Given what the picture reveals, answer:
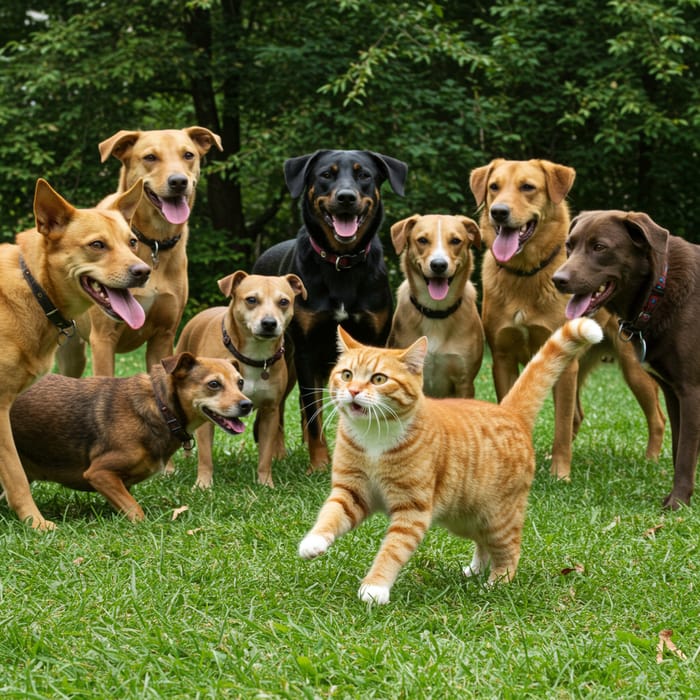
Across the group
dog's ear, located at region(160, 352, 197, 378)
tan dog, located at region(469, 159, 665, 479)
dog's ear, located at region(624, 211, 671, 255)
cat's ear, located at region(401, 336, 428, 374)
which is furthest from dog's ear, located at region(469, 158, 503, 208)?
cat's ear, located at region(401, 336, 428, 374)

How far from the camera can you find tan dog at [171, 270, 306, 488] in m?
6.88

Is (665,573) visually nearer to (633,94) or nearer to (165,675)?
(165,675)

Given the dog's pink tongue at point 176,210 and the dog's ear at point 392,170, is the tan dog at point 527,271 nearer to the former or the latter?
the dog's ear at point 392,170

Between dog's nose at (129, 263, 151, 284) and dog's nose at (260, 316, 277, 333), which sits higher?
dog's nose at (129, 263, 151, 284)

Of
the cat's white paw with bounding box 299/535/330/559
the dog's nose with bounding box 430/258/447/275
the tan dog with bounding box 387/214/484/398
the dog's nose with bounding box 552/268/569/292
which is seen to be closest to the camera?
the cat's white paw with bounding box 299/535/330/559

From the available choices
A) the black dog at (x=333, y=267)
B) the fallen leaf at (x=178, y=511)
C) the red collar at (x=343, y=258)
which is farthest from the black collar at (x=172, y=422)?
the red collar at (x=343, y=258)

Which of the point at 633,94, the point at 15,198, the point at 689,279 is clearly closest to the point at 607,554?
the point at 689,279

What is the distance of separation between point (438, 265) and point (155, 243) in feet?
7.08

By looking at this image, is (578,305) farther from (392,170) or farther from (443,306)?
(392,170)

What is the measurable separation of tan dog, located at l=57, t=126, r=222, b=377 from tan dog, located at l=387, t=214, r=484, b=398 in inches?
66.5

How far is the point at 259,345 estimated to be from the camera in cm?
704

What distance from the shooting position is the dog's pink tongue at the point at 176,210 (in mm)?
7168

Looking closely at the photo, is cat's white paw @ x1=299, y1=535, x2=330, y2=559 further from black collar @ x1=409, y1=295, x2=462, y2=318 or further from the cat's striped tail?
black collar @ x1=409, y1=295, x2=462, y2=318

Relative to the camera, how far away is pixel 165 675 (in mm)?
3439
